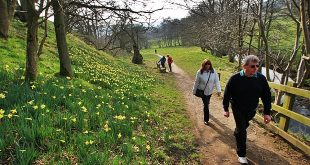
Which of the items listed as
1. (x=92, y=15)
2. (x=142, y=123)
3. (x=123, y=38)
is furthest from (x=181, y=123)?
(x=123, y=38)

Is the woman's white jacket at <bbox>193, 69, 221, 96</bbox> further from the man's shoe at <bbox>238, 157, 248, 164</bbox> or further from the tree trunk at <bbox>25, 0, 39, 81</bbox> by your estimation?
the tree trunk at <bbox>25, 0, 39, 81</bbox>

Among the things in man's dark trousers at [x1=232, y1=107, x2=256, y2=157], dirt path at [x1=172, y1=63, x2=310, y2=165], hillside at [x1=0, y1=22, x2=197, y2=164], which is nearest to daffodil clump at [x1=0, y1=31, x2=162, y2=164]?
hillside at [x1=0, y1=22, x2=197, y2=164]

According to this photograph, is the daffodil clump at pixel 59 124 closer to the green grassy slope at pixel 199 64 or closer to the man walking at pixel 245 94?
the man walking at pixel 245 94

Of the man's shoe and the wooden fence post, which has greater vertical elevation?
the wooden fence post

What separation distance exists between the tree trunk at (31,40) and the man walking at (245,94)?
4.87m

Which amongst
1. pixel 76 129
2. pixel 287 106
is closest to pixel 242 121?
pixel 287 106

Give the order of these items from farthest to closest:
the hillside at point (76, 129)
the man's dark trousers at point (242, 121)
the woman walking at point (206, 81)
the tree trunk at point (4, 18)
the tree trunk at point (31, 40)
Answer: the tree trunk at point (4, 18), the woman walking at point (206, 81), the tree trunk at point (31, 40), the man's dark trousers at point (242, 121), the hillside at point (76, 129)

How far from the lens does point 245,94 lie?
5.78 metres

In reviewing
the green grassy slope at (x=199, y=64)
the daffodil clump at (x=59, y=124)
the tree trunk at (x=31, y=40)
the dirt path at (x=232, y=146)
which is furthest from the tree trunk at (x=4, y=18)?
the green grassy slope at (x=199, y=64)

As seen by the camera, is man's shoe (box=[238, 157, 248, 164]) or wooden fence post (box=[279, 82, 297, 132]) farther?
wooden fence post (box=[279, 82, 297, 132])

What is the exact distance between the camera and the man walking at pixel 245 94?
5699 mm

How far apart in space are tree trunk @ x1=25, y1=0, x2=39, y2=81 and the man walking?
16.0 feet

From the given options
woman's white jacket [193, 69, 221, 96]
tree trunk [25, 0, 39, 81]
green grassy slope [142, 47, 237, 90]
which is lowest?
green grassy slope [142, 47, 237, 90]

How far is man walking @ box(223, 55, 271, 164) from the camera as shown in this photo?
570 cm
